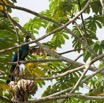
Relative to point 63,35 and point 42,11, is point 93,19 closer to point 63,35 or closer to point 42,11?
point 63,35

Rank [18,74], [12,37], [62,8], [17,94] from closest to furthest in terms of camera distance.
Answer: [17,94] → [18,74] → [12,37] → [62,8]

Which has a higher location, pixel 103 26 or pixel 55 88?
pixel 103 26

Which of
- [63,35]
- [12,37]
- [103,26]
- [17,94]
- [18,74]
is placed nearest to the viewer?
[17,94]

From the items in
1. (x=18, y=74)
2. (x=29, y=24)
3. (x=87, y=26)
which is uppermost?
(x=29, y=24)

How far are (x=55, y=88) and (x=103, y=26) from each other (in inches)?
39.9

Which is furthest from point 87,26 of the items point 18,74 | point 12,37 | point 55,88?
point 18,74

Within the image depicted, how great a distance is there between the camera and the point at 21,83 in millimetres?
2094

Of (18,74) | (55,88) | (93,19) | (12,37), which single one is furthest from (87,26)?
(18,74)

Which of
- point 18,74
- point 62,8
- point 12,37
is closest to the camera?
point 18,74

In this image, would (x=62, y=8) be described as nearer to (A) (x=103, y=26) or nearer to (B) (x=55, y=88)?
(A) (x=103, y=26)

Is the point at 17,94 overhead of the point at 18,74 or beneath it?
beneath

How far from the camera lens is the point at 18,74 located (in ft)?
7.70

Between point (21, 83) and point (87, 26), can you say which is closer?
point (21, 83)

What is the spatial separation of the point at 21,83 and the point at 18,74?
26 cm
